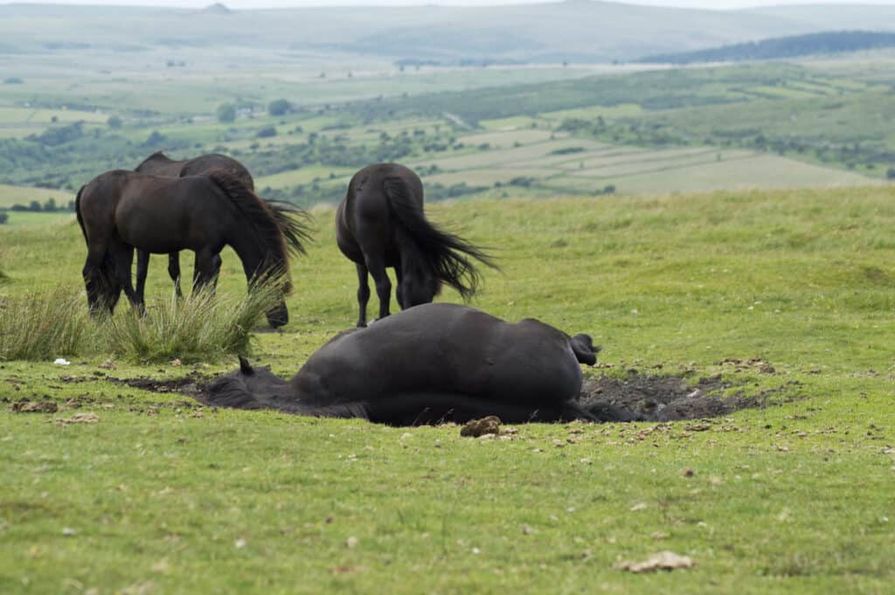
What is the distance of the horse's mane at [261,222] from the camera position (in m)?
18.1

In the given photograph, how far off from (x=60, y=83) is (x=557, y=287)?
187m

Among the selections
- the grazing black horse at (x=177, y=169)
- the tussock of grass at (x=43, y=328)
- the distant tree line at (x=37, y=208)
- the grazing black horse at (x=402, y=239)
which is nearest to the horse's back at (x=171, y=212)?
the grazing black horse at (x=177, y=169)

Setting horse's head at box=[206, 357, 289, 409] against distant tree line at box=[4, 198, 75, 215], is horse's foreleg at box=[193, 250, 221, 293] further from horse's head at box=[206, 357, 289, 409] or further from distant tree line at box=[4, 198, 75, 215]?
distant tree line at box=[4, 198, 75, 215]

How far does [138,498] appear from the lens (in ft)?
22.4

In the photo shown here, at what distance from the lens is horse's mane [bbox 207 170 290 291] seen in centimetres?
1814

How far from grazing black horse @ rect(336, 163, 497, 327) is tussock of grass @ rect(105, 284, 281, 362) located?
6.94ft

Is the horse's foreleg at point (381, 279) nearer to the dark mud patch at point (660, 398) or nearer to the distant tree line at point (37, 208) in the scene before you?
the dark mud patch at point (660, 398)

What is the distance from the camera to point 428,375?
35.3 ft

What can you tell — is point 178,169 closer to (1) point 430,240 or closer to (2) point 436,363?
(1) point 430,240

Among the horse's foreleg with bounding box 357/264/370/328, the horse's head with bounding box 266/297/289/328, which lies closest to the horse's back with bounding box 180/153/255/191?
the horse's foreleg with bounding box 357/264/370/328

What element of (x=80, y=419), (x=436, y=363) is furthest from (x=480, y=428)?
(x=80, y=419)

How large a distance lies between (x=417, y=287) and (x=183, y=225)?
4.40 m

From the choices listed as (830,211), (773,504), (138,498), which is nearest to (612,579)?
(773,504)

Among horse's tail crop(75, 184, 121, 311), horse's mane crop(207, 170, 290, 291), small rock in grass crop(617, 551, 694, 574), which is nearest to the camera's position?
small rock in grass crop(617, 551, 694, 574)
